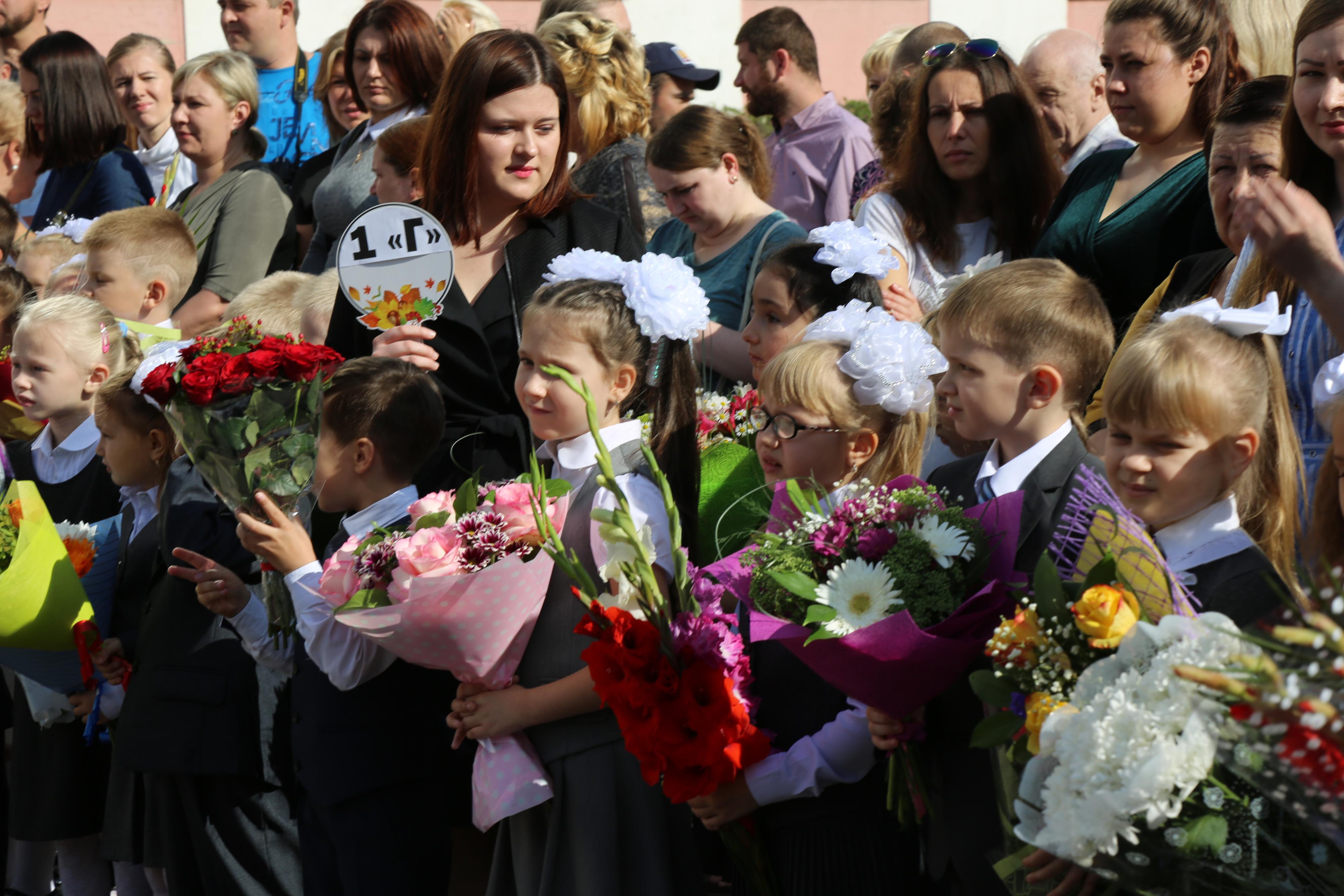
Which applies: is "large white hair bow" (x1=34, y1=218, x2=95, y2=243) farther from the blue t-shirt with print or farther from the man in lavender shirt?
the man in lavender shirt

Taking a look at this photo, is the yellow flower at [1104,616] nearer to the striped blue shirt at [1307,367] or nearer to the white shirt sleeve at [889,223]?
the striped blue shirt at [1307,367]

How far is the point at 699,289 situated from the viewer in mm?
3367

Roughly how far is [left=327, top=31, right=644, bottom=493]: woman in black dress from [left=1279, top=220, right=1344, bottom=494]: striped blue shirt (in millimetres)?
1759

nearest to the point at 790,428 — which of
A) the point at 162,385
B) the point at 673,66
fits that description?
the point at 162,385

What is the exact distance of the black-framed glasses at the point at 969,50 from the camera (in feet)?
14.6

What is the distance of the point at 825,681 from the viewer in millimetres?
2945

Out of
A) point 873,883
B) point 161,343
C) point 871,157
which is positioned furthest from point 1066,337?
point 871,157

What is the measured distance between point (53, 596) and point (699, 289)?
215cm

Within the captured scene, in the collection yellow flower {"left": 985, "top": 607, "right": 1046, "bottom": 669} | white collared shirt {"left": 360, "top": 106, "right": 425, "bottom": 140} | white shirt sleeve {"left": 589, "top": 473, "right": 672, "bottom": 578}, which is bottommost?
white shirt sleeve {"left": 589, "top": 473, "right": 672, "bottom": 578}

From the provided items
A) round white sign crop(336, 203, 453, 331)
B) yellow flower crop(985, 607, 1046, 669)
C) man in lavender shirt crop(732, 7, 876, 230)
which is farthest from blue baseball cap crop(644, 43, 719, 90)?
yellow flower crop(985, 607, 1046, 669)

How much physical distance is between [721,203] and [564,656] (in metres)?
2.13

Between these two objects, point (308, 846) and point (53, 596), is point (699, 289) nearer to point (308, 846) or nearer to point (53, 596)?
point (308, 846)

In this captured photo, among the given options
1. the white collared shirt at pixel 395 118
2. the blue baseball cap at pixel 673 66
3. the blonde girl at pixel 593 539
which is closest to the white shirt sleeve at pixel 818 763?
the blonde girl at pixel 593 539

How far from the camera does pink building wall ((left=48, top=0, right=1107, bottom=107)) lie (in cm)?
1542
